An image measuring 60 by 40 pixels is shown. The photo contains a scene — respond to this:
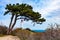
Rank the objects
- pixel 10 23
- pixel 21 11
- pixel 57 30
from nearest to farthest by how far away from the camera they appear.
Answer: pixel 57 30
pixel 21 11
pixel 10 23

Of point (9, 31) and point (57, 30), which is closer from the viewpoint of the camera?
point (57, 30)

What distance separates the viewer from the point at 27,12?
27625 mm

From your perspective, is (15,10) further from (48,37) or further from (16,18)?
(48,37)

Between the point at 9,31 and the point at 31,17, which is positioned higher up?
the point at 31,17

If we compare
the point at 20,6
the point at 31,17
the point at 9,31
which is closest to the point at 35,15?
the point at 31,17

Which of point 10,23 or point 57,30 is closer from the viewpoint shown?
point 57,30

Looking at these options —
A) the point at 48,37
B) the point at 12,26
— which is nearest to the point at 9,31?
the point at 12,26

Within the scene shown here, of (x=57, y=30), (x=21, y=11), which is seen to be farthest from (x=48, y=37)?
(x=21, y=11)

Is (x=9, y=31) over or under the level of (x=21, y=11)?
under

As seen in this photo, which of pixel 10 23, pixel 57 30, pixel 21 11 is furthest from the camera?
pixel 10 23

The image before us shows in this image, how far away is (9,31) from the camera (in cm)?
2892

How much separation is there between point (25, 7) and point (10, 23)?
330cm

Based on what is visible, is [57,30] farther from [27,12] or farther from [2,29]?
[2,29]

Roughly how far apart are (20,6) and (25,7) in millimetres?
704
